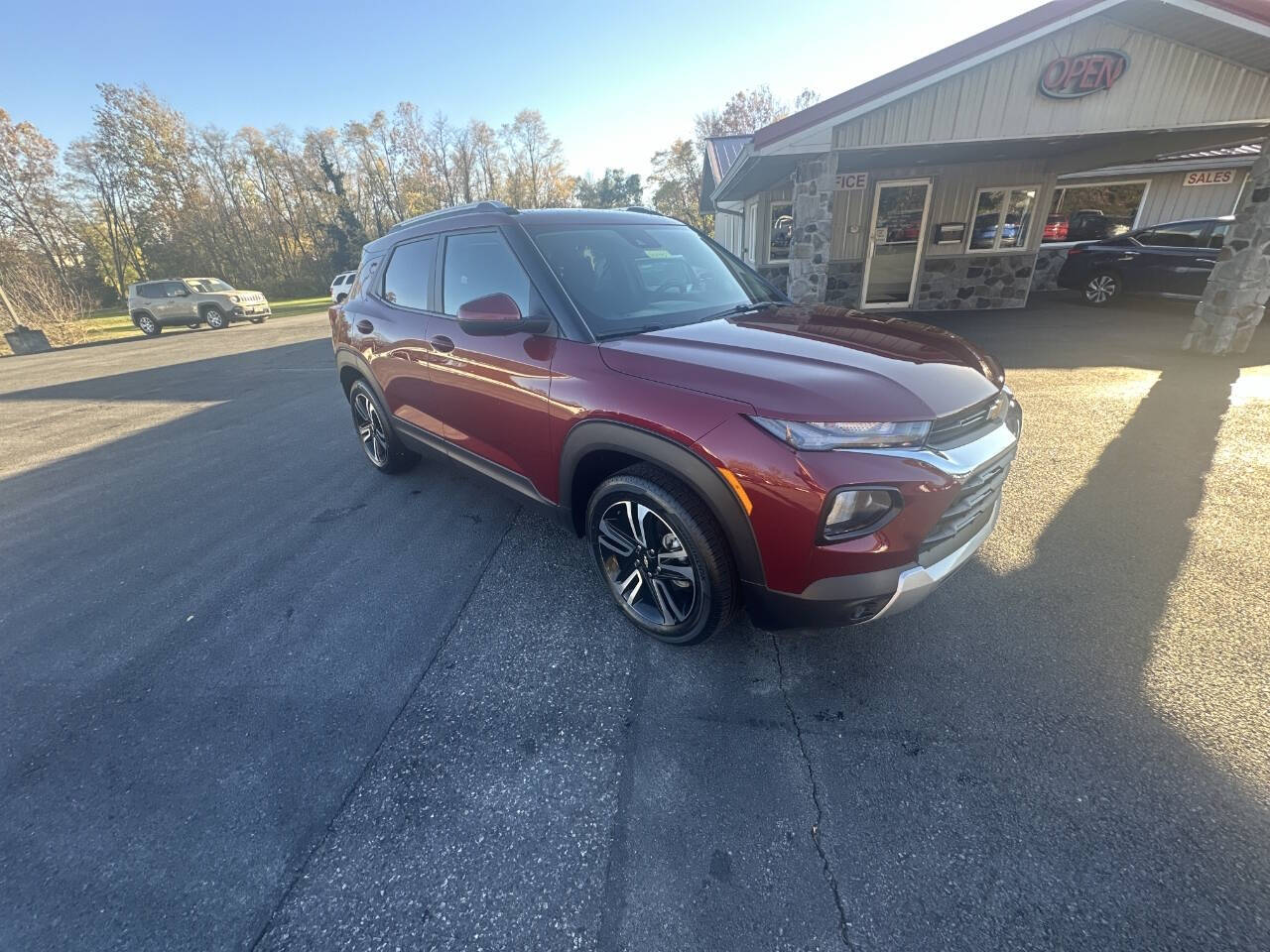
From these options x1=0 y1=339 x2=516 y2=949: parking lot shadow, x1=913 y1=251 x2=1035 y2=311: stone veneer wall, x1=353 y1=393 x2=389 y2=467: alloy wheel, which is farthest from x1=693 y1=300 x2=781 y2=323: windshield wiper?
x1=913 y1=251 x2=1035 y2=311: stone veneer wall

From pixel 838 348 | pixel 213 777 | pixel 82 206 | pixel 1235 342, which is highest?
pixel 82 206

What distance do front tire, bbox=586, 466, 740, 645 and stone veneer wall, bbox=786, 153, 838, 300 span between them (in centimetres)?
665

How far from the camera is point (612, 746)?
6.51 feet

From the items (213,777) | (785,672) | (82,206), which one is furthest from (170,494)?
(82,206)

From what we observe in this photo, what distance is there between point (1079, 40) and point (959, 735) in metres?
8.79

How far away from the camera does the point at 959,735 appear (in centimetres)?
194

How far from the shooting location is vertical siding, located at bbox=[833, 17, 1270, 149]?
6.25 meters

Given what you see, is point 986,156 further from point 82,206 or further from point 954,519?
point 82,206

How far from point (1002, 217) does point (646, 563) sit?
12.1 m

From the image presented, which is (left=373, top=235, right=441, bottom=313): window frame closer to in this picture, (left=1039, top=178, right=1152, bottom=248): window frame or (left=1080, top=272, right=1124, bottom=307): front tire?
(left=1080, top=272, right=1124, bottom=307): front tire

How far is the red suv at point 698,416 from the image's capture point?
5.83 feet

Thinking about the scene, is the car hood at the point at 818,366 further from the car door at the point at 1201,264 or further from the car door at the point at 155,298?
the car door at the point at 155,298

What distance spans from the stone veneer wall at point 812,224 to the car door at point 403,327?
237 inches

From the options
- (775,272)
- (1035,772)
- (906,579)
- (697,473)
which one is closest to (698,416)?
(697,473)
